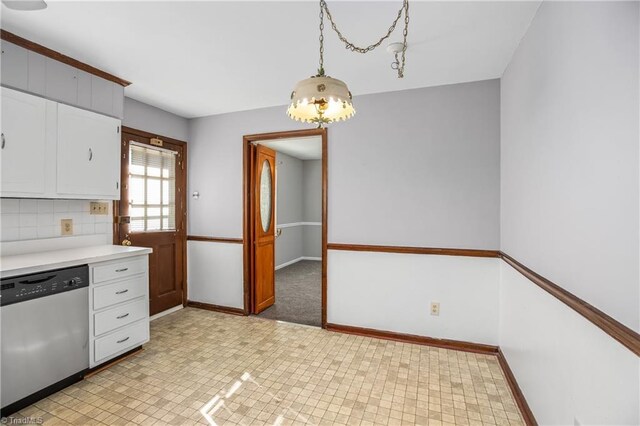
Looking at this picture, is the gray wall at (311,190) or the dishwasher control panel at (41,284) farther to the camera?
the gray wall at (311,190)

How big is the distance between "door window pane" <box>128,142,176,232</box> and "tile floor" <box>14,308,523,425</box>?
1.30 meters

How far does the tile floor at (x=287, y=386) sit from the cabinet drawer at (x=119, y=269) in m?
0.75

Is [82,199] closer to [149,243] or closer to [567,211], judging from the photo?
[149,243]

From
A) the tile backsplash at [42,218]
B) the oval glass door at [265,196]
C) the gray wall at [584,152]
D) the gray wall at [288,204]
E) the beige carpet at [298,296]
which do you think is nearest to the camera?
the gray wall at [584,152]

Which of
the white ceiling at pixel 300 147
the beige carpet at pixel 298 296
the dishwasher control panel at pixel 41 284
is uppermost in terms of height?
the white ceiling at pixel 300 147

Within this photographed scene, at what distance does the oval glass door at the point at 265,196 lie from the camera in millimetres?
4062

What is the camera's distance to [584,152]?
1.24 meters

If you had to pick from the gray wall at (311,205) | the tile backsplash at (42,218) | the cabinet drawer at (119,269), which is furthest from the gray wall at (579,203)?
the gray wall at (311,205)

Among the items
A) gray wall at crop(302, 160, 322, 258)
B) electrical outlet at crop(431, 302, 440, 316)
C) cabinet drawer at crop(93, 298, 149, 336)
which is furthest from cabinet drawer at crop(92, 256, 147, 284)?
gray wall at crop(302, 160, 322, 258)

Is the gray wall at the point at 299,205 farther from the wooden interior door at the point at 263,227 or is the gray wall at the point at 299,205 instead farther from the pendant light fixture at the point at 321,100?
the pendant light fixture at the point at 321,100

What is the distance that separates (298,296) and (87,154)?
10.2ft

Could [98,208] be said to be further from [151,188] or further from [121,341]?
[121,341]

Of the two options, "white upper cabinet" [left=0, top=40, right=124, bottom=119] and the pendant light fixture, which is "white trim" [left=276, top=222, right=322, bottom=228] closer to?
"white upper cabinet" [left=0, top=40, right=124, bottom=119]

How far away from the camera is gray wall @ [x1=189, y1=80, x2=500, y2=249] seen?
280 centimetres
